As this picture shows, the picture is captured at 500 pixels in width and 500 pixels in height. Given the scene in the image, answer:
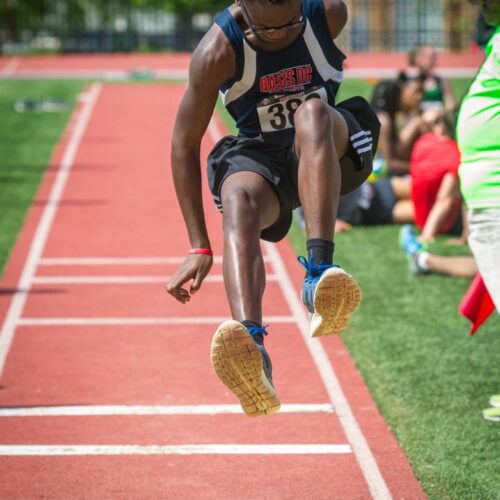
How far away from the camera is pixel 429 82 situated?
14.7 m

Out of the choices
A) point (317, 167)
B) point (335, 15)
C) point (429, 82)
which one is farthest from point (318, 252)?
point (429, 82)

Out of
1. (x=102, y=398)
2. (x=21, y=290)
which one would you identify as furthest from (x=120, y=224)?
(x=102, y=398)

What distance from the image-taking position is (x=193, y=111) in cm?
465

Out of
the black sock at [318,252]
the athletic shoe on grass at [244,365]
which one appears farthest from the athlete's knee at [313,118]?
the athletic shoe on grass at [244,365]

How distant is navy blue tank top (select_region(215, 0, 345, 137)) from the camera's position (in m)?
4.59

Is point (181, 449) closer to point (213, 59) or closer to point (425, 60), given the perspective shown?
point (213, 59)

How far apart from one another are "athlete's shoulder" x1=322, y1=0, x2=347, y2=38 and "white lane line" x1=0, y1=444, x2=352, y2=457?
7.54 feet

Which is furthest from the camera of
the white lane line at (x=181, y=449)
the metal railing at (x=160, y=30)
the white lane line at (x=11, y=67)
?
the metal railing at (x=160, y=30)

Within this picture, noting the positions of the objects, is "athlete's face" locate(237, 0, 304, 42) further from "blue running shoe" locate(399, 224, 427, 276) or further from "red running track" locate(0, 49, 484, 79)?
"red running track" locate(0, 49, 484, 79)

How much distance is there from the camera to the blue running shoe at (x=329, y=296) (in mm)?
4289

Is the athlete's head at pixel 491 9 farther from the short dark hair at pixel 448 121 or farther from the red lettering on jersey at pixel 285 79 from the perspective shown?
the short dark hair at pixel 448 121

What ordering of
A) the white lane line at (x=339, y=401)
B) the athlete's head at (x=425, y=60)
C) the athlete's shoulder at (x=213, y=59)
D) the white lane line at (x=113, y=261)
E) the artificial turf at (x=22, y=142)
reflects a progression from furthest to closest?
the athlete's head at (x=425, y=60) < the artificial turf at (x=22, y=142) < the white lane line at (x=113, y=261) < the white lane line at (x=339, y=401) < the athlete's shoulder at (x=213, y=59)

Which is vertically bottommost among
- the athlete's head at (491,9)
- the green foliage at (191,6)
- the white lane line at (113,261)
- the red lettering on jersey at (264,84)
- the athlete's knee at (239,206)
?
the green foliage at (191,6)

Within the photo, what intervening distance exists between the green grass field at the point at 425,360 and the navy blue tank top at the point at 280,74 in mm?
2009
